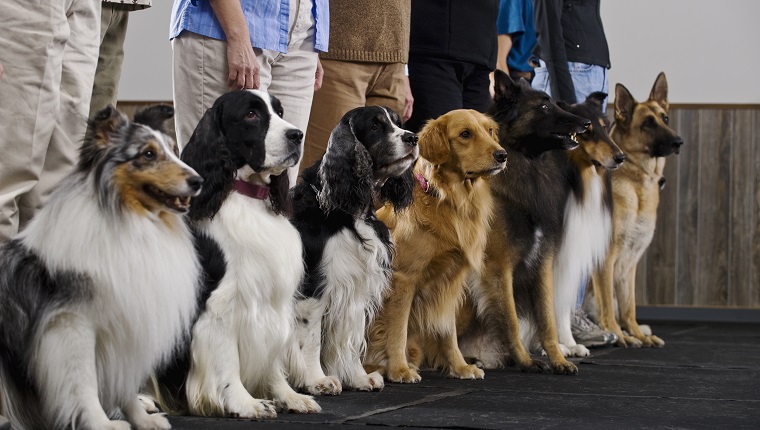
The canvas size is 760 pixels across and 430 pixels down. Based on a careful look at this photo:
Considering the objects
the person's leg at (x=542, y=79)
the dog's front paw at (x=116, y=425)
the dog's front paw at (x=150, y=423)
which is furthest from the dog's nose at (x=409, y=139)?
the person's leg at (x=542, y=79)

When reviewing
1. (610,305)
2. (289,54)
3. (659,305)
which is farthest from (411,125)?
(659,305)

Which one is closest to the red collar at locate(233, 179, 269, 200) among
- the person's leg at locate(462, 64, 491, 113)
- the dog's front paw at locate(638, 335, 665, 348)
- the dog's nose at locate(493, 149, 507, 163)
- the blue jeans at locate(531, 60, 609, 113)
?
the dog's nose at locate(493, 149, 507, 163)

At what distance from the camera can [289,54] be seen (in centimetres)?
338

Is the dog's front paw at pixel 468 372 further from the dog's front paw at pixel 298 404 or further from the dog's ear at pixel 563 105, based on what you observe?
the dog's ear at pixel 563 105

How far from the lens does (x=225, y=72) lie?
10.2 ft

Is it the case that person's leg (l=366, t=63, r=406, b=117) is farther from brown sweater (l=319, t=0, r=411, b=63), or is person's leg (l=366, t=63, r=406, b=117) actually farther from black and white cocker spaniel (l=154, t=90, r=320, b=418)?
black and white cocker spaniel (l=154, t=90, r=320, b=418)

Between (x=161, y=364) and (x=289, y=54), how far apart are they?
127cm

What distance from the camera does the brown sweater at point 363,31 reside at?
12.6ft

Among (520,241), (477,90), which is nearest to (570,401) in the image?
(520,241)

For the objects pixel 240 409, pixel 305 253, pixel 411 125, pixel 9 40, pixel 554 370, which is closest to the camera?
pixel 9 40

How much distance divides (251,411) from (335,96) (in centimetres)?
159

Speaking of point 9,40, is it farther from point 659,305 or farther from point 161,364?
point 659,305

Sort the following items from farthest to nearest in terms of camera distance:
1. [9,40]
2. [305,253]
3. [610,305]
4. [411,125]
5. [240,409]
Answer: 1. [610,305]
2. [411,125]
3. [305,253]
4. [240,409]
5. [9,40]

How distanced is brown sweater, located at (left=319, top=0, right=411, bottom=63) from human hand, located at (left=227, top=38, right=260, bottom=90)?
31.5 inches
